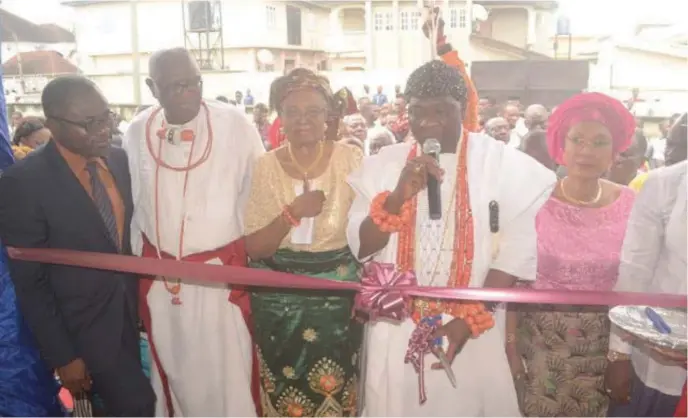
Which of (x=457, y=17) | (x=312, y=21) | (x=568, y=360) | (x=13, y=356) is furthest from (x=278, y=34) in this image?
(x=568, y=360)

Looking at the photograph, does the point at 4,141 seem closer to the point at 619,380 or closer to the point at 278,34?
the point at 278,34

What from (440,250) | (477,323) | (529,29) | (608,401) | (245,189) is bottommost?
(608,401)

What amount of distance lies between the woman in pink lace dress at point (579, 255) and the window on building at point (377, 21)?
2.00 meters

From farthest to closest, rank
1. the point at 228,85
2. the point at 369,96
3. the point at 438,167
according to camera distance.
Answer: the point at 369,96
the point at 228,85
the point at 438,167

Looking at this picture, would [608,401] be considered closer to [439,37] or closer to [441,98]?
[441,98]

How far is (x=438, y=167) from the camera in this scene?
2.15 m

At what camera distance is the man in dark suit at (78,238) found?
8.55 ft

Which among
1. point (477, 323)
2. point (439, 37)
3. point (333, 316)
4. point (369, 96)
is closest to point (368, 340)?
point (333, 316)

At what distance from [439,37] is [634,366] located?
167cm

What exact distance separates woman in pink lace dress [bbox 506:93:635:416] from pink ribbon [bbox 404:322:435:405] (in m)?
0.53

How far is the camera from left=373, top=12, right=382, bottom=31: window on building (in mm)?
4248

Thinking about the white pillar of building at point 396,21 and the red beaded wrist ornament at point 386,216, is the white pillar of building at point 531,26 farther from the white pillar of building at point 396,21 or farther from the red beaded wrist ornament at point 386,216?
the red beaded wrist ornament at point 386,216

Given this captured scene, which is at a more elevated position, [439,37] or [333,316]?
[439,37]

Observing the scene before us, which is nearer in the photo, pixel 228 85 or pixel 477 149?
pixel 477 149
